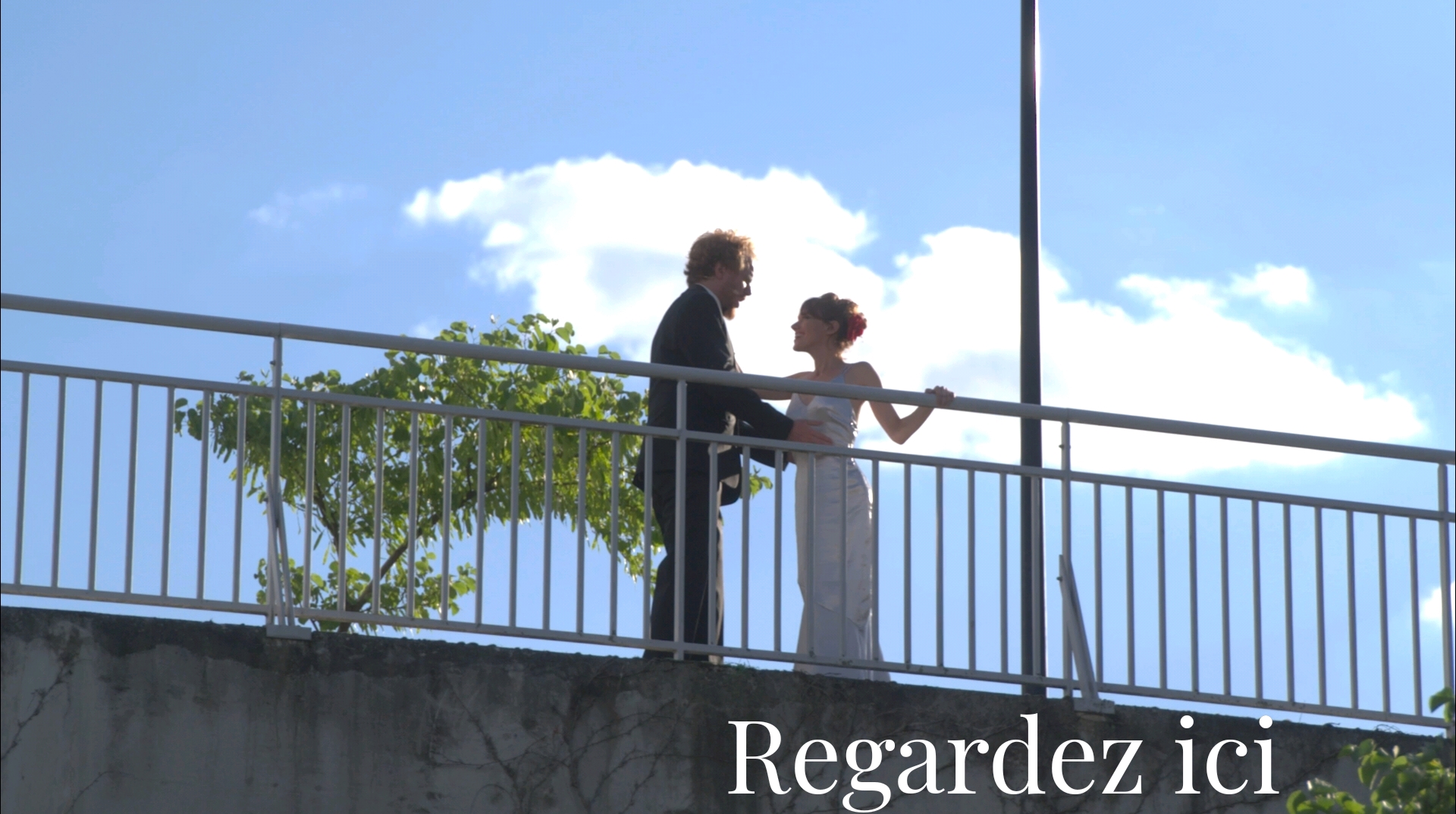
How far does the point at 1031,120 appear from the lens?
10.6m

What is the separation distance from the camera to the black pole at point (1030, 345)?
24.6ft

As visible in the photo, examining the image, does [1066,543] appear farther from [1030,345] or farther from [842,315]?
[1030,345]

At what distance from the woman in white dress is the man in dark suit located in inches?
5.9

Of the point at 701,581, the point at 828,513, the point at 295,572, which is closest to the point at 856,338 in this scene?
the point at 828,513

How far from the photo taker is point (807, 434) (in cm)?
763

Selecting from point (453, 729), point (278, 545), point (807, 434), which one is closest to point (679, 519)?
point (807, 434)

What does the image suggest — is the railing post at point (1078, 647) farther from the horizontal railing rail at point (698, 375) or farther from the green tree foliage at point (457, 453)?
the green tree foliage at point (457, 453)

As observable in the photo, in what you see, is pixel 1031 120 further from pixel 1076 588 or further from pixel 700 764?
pixel 700 764

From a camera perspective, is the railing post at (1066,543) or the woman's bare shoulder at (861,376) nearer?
the railing post at (1066,543)

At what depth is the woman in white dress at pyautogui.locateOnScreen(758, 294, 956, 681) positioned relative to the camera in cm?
703

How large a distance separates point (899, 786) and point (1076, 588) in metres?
1.08

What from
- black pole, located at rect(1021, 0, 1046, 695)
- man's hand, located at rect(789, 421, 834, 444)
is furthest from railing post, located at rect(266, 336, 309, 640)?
black pole, located at rect(1021, 0, 1046, 695)

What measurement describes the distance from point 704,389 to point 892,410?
2.95ft

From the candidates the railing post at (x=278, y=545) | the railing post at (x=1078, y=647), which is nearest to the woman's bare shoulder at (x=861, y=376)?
the railing post at (x=1078, y=647)
